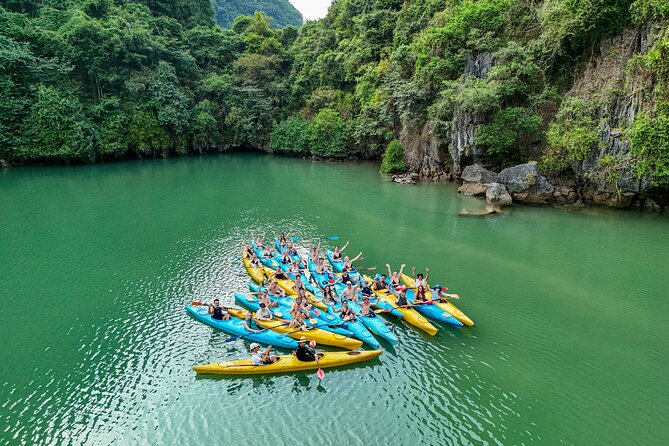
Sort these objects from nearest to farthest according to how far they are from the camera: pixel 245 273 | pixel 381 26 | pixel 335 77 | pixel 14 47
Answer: pixel 245 273
pixel 14 47
pixel 381 26
pixel 335 77

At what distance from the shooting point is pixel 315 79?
155 feet

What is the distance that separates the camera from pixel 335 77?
147 feet

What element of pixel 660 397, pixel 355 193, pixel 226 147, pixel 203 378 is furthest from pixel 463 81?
pixel 226 147

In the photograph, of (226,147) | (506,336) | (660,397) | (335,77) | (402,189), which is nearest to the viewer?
(660,397)

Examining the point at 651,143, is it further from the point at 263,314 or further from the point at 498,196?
the point at 263,314

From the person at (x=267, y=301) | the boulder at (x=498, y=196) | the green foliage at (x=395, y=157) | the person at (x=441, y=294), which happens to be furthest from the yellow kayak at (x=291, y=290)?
the green foliage at (x=395, y=157)

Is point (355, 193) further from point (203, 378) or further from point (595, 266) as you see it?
point (203, 378)

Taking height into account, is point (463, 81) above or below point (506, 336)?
above

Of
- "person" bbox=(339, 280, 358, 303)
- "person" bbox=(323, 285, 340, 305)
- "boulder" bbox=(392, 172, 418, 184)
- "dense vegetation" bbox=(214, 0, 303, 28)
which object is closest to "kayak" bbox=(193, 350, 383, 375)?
"person" bbox=(339, 280, 358, 303)

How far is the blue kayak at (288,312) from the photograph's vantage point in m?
10.5

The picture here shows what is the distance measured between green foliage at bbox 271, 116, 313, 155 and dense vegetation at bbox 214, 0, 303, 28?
3674 centimetres

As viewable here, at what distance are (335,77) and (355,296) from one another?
38.1 meters

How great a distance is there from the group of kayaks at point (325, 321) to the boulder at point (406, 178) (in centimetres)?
1767

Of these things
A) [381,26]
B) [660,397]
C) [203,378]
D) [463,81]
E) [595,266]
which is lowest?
[203,378]
